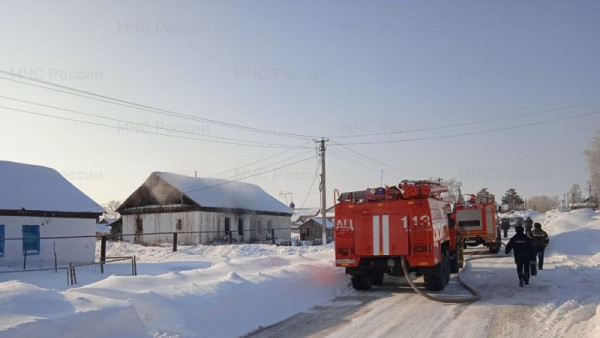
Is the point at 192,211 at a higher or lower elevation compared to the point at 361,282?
higher

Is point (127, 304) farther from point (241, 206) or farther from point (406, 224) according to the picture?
point (241, 206)

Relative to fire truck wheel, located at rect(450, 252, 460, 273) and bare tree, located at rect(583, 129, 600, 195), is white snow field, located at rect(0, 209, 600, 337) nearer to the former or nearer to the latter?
fire truck wheel, located at rect(450, 252, 460, 273)

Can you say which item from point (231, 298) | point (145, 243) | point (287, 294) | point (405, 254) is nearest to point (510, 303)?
point (405, 254)

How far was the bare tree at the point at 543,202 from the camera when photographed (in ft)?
539

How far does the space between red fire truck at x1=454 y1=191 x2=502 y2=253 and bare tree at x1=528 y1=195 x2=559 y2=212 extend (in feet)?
493

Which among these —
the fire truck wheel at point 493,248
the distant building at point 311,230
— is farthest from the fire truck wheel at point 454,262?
the distant building at point 311,230

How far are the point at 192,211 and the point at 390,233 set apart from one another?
30.0 meters

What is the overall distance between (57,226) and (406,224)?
20.8m

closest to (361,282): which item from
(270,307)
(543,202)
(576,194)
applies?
(270,307)

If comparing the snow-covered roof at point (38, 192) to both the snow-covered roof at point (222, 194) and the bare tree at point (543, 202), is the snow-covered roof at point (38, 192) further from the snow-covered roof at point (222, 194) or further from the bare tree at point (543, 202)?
the bare tree at point (543, 202)

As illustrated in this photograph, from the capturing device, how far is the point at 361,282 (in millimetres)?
13531

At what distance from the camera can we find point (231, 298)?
9938mm

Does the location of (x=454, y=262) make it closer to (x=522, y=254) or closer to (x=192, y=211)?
(x=522, y=254)

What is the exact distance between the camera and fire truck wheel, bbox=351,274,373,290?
1352 centimetres
